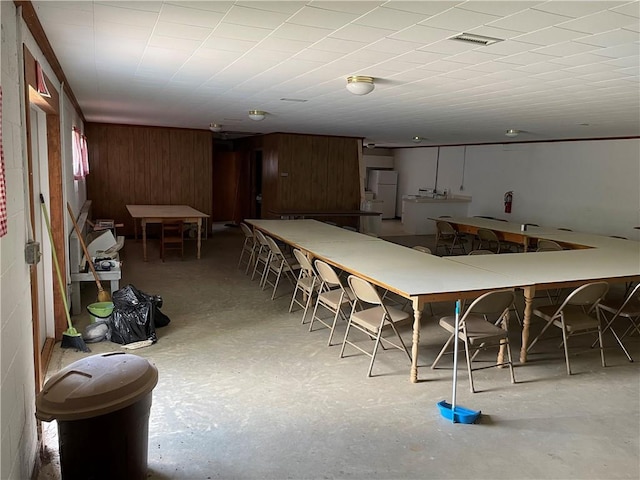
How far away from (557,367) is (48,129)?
469 cm

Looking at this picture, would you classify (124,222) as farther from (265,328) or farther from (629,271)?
(629,271)

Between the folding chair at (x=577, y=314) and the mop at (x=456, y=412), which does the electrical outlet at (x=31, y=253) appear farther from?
the folding chair at (x=577, y=314)

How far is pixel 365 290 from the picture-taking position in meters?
3.66

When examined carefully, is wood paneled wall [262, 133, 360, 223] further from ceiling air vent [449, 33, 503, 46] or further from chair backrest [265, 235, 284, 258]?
ceiling air vent [449, 33, 503, 46]

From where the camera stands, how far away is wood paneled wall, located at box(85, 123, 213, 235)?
31.4 feet

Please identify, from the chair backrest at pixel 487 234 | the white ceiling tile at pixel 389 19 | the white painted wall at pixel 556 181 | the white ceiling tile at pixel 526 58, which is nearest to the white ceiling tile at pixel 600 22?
the white ceiling tile at pixel 526 58

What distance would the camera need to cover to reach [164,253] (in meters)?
8.04

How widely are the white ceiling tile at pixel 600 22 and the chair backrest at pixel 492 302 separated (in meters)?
1.72

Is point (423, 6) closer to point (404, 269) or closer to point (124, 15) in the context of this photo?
point (124, 15)

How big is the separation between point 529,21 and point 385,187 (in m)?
11.7

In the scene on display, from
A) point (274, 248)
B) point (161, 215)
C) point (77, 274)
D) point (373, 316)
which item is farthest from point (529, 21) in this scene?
point (161, 215)

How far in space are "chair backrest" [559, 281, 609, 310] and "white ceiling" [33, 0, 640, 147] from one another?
161 cm

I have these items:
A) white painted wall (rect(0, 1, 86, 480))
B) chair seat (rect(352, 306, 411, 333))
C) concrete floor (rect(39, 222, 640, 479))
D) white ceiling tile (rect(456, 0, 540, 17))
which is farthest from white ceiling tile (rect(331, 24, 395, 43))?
concrete floor (rect(39, 222, 640, 479))

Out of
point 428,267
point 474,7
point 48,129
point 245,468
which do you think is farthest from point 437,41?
point 48,129
